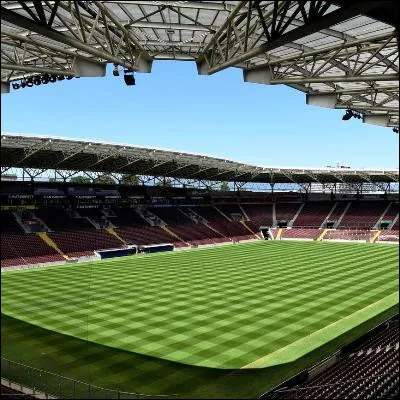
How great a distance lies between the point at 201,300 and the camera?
30.7 meters

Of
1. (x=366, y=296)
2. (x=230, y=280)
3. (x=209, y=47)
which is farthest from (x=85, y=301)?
(x=209, y=47)

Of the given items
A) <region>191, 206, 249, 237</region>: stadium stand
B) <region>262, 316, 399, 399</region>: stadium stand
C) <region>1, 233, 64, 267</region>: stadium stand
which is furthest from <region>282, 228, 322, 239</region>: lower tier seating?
<region>262, 316, 399, 399</region>: stadium stand

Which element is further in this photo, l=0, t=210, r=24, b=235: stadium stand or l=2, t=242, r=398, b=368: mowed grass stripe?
l=0, t=210, r=24, b=235: stadium stand

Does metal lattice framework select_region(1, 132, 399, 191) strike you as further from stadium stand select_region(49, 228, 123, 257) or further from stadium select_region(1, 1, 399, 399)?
stadium stand select_region(49, 228, 123, 257)

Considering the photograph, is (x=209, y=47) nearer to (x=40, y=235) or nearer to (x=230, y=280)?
(x=230, y=280)

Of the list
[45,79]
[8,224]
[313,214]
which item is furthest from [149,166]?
[45,79]

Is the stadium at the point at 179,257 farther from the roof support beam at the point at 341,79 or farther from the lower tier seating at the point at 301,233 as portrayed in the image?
the lower tier seating at the point at 301,233

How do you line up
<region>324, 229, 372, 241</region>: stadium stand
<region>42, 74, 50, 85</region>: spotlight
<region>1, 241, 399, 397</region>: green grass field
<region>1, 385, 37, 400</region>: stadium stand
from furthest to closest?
<region>324, 229, 372, 241</region>: stadium stand → <region>42, 74, 50, 85</region>: spotlight → <region>1, 241, 399, 397</region>: green grass field → <region>1, 385, 37, 400</region>: stadium stand

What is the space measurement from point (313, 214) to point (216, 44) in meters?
74.9

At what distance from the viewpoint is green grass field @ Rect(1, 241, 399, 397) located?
61.4ft

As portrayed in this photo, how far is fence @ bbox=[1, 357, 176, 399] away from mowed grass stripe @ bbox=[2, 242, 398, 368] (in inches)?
176

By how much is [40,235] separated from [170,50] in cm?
4325

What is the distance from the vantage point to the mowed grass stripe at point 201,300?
22000 mm

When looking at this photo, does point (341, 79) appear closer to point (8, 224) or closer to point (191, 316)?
point (191, 316)
